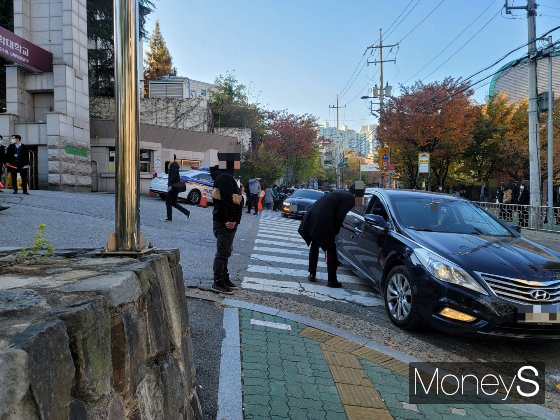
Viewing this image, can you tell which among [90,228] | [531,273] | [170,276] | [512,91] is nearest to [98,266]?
[170,276]

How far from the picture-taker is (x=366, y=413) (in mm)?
3205

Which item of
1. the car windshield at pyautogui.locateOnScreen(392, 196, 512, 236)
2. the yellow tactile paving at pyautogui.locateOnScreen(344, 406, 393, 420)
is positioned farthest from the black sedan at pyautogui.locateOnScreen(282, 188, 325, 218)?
the yellow tactile paving at pyautogui.locateOnScreen(344, 406, 393, 420)

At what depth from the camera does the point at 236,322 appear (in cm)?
477

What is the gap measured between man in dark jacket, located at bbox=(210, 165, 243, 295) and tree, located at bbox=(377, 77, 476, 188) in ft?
77.4

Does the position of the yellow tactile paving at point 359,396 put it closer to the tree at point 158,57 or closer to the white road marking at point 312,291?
the white road marking at point 312,291

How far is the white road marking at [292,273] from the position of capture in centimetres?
772

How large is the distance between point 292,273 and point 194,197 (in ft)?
46.4

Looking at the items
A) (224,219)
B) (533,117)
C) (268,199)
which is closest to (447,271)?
(224,219)

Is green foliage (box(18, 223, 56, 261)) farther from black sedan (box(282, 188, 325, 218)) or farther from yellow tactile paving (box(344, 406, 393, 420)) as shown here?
black sedan (box(282, 188, 325, 218))

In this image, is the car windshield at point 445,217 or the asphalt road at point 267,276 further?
the car windshield at point 445,217

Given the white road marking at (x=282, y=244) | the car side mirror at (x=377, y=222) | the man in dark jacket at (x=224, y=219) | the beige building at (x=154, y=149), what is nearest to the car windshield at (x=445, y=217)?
the car side mirror at (x=377, y=222)

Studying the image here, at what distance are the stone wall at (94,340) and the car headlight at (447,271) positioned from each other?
110 inches

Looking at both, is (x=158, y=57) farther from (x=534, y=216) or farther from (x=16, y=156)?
(x=534, y=216)
